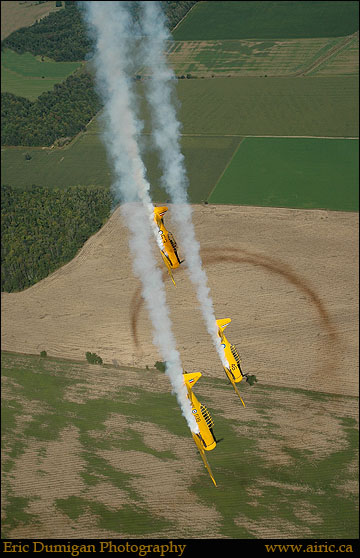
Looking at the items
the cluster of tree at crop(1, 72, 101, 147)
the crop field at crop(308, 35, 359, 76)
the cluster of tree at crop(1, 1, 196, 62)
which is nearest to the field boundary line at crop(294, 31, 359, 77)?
the crop field at crop(308, 35, 359, 76)

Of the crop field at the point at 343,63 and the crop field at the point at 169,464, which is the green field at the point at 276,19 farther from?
the crop field at the point at 169,464

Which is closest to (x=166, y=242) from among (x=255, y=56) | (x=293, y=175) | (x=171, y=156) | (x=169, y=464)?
(x=169, y=464)

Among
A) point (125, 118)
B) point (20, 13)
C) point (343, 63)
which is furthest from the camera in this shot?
point (343, 63)

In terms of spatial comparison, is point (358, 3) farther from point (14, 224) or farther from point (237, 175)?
point (14, 224)

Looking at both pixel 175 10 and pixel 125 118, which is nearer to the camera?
pixel 125 118

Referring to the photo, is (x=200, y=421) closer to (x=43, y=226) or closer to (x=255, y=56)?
(x=43, y=226)

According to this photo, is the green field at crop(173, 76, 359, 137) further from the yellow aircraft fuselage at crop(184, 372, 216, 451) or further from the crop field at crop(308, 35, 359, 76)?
the yellow aircraft fuselage at crop(184, 372, 216, 451)
